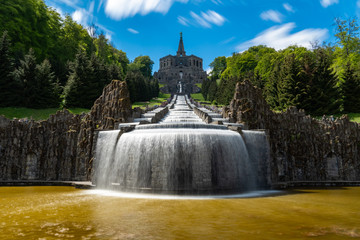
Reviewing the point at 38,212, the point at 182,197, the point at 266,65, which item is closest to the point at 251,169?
the point at 182,197

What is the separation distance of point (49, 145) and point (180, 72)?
5705 inches

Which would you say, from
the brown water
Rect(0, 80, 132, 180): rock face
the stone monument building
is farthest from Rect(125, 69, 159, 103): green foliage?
the stone monument building

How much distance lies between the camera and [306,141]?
910 inches

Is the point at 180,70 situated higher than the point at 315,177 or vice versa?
the point at 180,70

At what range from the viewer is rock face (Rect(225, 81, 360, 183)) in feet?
73.7

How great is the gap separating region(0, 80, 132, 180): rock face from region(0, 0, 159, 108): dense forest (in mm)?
12827

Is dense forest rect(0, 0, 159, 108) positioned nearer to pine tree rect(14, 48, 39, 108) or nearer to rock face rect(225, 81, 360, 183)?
pine tree rect(14, 48, 39, 108)

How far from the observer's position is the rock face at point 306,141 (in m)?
22.5

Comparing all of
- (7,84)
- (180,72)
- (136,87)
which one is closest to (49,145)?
(7,84)

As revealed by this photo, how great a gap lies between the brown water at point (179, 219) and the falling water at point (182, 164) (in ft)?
6.26

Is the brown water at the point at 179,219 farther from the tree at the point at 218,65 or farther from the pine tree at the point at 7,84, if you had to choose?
the tree at the point at 218,65

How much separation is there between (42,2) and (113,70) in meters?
22.4

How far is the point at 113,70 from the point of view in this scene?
A: 2077 inches

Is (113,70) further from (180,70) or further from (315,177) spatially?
(180,70)
